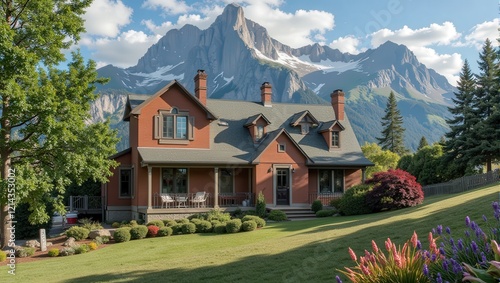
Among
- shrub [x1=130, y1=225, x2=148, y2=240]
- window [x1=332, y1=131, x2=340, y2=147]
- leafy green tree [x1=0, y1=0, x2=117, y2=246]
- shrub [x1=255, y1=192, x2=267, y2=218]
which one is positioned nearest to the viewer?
leafy green tree [x1=0, y1=0, x2=117, y2=246]

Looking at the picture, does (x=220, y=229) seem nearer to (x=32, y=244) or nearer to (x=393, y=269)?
(x=32, y=244)

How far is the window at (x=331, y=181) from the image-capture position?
3078 centimetres

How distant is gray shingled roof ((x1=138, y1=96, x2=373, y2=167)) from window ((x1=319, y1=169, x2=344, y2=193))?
3.66ft

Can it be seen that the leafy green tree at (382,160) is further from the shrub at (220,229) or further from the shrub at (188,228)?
the shrub at (188,228)

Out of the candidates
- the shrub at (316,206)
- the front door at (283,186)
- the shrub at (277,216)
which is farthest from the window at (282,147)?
the shrub at (277,216)

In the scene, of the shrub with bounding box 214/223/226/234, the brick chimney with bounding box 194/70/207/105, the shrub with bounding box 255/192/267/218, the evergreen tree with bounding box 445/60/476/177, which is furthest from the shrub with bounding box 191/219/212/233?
the evergreen tree with bounding box 445/60/476/177

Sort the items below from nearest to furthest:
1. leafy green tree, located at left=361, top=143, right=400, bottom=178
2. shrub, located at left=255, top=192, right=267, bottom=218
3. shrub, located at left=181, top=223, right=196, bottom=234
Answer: shrub, located at left=181, top=223, right=196, bottom=234 → shrub, located at left=255, top=192, right=267, bottom=218 → leafy green tree, located at left=361, top=143, right=400, bottom=178

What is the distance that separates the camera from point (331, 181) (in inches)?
1219

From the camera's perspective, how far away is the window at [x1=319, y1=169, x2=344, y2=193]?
3078 centimetres

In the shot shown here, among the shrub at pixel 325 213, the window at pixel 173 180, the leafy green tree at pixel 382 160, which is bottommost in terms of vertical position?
the shrub at pixel 325 213

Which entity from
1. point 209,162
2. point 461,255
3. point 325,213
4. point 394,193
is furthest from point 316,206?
point 461,255

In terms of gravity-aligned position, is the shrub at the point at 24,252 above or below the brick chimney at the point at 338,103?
below

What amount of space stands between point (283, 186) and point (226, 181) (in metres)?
3.64

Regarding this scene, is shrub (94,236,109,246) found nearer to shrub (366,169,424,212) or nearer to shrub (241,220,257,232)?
shrub (241,220,257,232)
